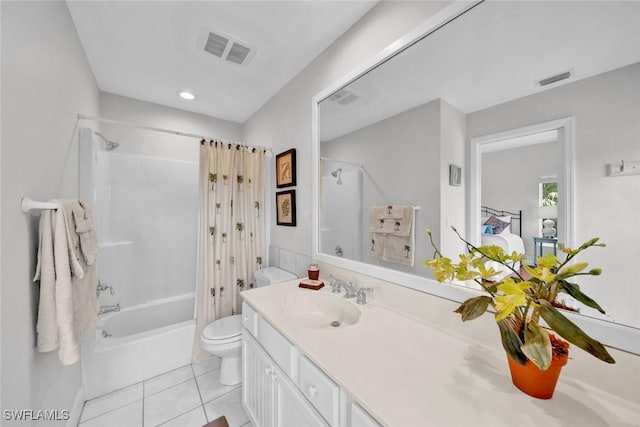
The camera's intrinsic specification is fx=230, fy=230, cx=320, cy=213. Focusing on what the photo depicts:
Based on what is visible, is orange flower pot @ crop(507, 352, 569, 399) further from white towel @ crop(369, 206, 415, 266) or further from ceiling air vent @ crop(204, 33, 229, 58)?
ceiling air vent @ crop(204, 33, 229, 58)

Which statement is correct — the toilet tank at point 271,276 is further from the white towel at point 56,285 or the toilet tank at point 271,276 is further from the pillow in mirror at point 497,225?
the pillow in mirror at point 497,225

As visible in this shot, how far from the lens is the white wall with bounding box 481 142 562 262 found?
75 cm

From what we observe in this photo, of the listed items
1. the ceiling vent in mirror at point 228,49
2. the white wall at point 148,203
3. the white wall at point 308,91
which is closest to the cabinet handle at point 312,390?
the white wall at point 308,91

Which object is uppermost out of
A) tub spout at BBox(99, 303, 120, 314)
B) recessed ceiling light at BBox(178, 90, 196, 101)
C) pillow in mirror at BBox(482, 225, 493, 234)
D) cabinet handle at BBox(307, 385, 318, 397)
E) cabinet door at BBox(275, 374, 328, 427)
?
recessed ceiling light at BBox(178, 90, 196, 101)

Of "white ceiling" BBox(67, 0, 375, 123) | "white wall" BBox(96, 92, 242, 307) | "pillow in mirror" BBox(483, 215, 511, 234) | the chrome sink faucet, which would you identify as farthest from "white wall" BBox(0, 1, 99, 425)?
"pillow in mirror" BBox(483, 215, 511, 234)

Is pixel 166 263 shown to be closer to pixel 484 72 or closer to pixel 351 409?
pixel 351 409

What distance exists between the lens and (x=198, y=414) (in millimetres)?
1468

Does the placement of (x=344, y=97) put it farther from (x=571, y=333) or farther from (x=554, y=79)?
(x=571, y=333)

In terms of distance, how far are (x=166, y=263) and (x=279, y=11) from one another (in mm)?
2524

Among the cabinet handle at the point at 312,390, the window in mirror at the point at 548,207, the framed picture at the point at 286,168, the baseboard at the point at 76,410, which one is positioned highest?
the framed picture at the point at 286,168

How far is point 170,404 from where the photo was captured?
1.54 m

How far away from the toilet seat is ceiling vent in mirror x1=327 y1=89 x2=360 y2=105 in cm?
177

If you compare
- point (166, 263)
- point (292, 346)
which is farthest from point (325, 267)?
point (166, 263)

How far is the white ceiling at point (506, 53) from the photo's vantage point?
65 cm
